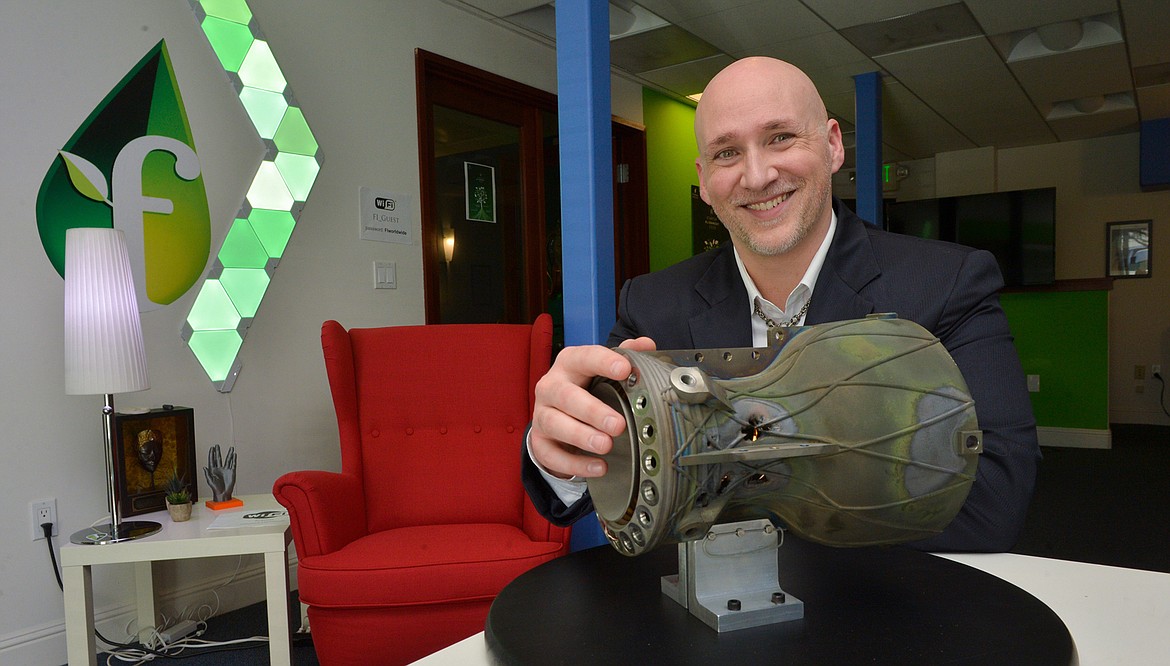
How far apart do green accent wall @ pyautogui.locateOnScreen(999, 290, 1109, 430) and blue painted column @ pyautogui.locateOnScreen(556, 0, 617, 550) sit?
206 inches

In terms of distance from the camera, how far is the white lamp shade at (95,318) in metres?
2.23

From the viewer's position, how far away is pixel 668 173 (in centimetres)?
589

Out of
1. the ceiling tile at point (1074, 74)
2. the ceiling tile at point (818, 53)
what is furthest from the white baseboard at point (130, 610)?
the ceiling tile at point (1074, 74)

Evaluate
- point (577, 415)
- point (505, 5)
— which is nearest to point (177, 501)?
point (577, 415)

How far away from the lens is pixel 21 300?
2535 mm

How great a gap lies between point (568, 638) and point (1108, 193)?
918 cm

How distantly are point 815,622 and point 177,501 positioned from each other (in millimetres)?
2346

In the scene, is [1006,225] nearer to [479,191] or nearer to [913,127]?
[913,127]

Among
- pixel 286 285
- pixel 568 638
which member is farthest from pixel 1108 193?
pixel 568 638

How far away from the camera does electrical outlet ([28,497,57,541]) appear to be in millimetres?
2539

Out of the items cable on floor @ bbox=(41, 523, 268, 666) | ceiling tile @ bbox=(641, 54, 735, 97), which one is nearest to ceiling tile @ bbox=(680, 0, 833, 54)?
ceiling tile @ bbox=(641, 54, 735, 97)

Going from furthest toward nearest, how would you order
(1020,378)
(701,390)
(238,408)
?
(238,408)
(1020,378)
(701,390)

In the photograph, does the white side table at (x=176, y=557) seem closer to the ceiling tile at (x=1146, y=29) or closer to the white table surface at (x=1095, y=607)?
the white table surface at (x=1095, y=607)

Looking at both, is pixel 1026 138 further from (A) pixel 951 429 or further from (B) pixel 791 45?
(A) pixel 951 429
